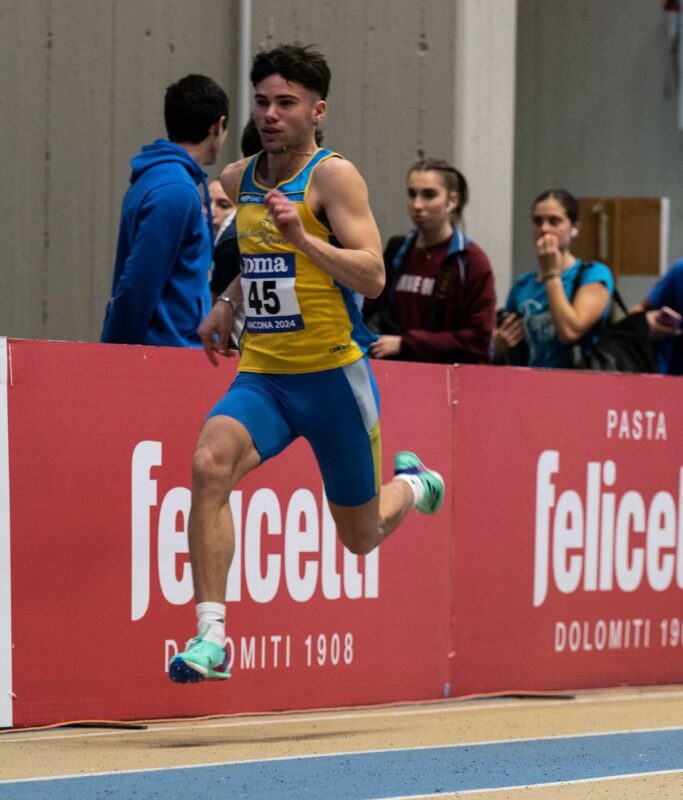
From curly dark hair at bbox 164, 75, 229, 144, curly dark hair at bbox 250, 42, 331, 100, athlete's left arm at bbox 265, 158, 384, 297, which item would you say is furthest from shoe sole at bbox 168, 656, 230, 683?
curly dark hair at bbox 164, 75, 229, 144

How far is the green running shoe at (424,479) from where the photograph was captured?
733 centimetres

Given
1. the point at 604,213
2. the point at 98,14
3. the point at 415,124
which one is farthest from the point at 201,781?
the point at 604,213

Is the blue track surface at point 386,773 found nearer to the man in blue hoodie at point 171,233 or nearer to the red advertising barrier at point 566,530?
the red advertising barrier at point 566,530

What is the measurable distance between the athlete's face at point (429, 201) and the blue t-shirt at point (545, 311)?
914mm

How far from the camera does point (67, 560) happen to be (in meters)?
6.84

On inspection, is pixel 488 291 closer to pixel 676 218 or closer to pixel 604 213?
pixel 604 213

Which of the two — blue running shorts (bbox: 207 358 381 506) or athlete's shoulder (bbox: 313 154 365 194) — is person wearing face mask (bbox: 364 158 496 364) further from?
athlete's shoulder (bbox: 313 154 365 194)

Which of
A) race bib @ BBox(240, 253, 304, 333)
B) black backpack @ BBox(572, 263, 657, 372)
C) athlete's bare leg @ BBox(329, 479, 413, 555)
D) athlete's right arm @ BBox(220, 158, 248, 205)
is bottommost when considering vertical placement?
athlete's bare leg @ BBox(329, 479, 413, 555)

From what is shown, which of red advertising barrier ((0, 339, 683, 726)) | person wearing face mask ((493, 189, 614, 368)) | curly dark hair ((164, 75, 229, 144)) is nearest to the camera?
red advertising barrier ((0, 339, 683, 726))

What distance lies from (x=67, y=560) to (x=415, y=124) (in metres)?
5.04

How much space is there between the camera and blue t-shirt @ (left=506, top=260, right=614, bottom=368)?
9.27m

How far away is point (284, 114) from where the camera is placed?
628cm

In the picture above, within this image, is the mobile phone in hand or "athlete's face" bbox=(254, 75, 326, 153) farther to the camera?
the mobile phone in hand

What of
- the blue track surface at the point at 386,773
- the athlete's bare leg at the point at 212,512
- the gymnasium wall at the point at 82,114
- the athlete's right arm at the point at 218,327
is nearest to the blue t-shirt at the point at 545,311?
the gymnasium wall at the point at 82,114
